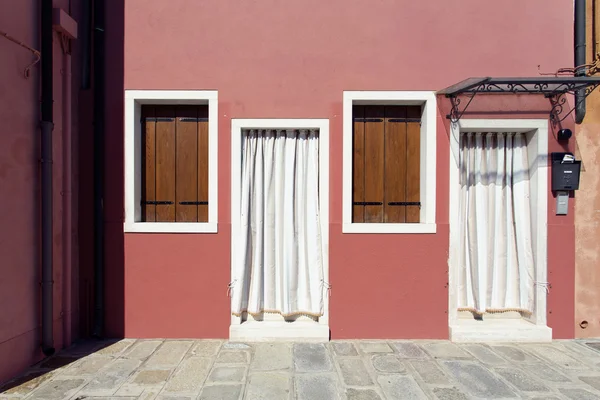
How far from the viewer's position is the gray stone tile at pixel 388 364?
3.54 m

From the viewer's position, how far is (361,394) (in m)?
3.12

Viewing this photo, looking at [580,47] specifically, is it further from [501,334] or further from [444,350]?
[444,350]

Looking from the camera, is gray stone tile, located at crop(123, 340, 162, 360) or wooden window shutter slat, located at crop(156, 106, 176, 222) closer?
gray stone tile, located at crop(123, 340, 162, 360)

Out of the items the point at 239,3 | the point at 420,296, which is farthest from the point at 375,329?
the point at 239,3

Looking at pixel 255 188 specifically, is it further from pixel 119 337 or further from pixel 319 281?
pixel 119 337

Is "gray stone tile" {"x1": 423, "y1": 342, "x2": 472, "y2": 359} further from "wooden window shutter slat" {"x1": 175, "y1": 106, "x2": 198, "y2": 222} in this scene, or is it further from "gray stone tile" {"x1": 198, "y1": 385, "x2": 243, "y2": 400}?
"wooden window shutter slat" {"x1": 175, "y1": 106, "x2": 198, "y2": 222}

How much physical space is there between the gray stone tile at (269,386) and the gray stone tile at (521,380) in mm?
2085

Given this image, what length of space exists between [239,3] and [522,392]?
499 cm

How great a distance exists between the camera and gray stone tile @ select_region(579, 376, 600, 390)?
3.31 m

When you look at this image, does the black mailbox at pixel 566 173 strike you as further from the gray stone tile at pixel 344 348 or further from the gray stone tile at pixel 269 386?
the gray stone tile at pixel 269 386

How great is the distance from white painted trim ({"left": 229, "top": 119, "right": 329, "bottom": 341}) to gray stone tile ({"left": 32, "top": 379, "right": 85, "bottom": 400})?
1.58 metres

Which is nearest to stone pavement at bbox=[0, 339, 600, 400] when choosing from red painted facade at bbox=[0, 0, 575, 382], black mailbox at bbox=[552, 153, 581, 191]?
red painted facade at bbox=[0, 0, 575, 382]

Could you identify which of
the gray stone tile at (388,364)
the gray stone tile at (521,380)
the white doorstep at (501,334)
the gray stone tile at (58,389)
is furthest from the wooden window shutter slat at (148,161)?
the gray stone tile at (521,380)

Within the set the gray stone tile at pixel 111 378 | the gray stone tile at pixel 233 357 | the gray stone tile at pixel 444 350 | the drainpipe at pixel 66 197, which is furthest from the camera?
the drainpipe at pixel 66 197
